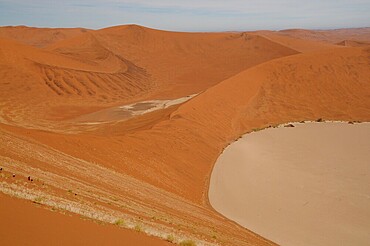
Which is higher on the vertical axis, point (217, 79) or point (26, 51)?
point (26, 51)

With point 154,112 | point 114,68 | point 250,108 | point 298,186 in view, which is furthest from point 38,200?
point 114,68

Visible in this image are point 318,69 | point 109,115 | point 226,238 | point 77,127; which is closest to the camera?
point 226,238

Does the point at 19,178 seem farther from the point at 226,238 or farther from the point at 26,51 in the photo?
the point at 26,51

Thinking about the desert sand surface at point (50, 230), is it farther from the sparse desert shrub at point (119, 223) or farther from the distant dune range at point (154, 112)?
the distant dune range at point (154, 112)

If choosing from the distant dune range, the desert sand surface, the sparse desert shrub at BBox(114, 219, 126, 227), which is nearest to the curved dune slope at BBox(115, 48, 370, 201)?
the distant dune range

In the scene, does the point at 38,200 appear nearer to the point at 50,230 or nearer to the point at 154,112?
the point at 50,230

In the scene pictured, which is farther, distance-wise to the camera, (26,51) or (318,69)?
(26,51)

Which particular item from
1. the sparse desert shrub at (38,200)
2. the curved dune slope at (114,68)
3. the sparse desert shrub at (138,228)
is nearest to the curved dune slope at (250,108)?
the sparse desert shrub at (138,228)

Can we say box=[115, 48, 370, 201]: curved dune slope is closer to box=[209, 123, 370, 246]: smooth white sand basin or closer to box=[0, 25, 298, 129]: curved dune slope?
box=[209, 123, 370, 246]: smooth white sand basin

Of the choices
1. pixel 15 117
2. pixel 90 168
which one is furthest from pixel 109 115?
pixel 90 168
